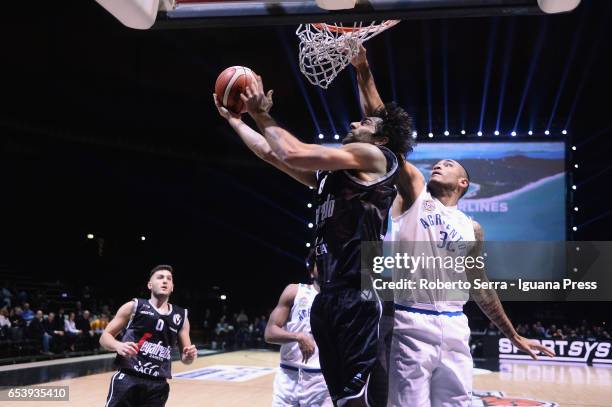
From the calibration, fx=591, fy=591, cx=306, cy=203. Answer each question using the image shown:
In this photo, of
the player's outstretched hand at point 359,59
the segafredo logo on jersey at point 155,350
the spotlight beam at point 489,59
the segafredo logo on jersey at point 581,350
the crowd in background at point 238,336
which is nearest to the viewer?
the player's outstretched hand at point 359,59

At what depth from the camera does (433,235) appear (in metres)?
3.26

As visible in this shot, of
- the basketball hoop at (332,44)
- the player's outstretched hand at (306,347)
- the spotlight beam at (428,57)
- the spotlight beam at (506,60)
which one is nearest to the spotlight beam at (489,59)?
the spotlight beam at (506,60)

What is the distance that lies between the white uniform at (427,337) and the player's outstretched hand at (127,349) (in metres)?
2.22

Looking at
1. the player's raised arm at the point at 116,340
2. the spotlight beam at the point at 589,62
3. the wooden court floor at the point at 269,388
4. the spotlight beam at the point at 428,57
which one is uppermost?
the spotlight beam at the point at 589,62

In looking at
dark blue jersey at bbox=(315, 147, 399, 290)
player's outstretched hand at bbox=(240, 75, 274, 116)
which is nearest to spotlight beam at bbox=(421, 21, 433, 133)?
player's outstretched hand at bbox=(240, 75, 274, 116)

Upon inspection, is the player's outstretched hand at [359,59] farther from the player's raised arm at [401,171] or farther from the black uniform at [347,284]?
the black uniform at [347,284]

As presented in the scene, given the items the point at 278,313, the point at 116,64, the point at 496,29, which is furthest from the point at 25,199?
the point at 278,313

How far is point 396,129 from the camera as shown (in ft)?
9.58

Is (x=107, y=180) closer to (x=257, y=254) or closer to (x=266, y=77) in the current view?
(x=257, y=254)

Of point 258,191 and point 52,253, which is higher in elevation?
point 258,191

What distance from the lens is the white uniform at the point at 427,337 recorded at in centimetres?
292

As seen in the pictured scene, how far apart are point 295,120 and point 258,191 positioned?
285 inches

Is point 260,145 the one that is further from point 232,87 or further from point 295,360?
point 295,360

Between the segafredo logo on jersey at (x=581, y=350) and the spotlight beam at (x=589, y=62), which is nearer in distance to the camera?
the spotlight beam at (x=589, y=62)
